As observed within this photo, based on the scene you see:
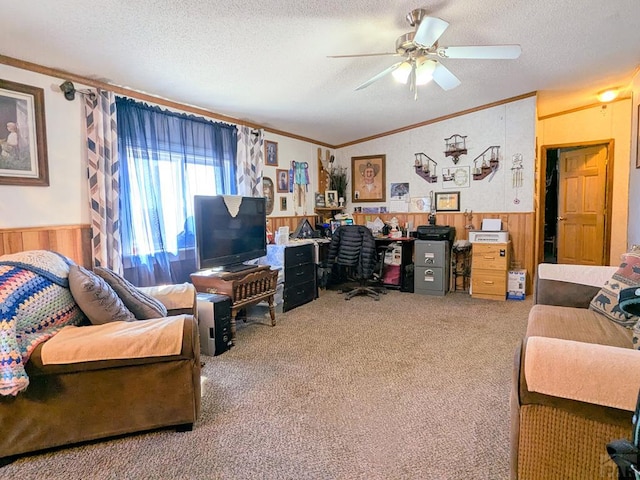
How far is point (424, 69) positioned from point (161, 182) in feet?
8.14

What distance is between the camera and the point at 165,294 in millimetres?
2492

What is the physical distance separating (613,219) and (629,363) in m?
5.20

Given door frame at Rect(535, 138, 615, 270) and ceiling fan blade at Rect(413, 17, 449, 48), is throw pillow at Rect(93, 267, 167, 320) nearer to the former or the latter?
ceiling fan blade at Rect(413, 17, 449, 48)

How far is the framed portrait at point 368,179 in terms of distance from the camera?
573cm

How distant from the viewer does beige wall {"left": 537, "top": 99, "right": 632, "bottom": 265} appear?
4.98 m

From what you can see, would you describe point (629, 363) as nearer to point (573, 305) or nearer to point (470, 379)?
point (470, 379)

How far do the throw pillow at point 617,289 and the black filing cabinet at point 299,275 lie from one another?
2698mm

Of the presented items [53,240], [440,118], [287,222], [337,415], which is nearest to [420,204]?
[440,118]

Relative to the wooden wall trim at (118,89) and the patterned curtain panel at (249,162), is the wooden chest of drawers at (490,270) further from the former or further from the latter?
the wooden wall trim at (118,89)

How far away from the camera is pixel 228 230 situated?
340cm

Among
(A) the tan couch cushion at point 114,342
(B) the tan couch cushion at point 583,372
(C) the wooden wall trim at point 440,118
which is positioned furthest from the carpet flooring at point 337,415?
(C) the wooden wall trim at point 440,118

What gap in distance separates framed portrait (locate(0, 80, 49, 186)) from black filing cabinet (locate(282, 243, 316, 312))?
2.23 meters

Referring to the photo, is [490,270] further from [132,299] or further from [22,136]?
[22,136]

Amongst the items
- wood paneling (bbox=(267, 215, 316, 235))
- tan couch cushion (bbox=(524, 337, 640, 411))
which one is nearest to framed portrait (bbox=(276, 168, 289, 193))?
wood paneling (bbox=(267, 215, 316, 235))
